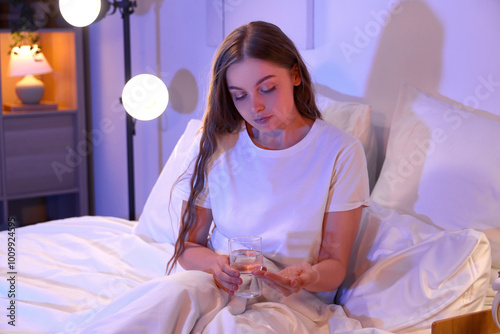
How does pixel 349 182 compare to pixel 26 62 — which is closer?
pixel 349 182

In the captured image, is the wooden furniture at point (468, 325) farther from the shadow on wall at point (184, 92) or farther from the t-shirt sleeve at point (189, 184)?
the shadow on wall at point (184, 92)

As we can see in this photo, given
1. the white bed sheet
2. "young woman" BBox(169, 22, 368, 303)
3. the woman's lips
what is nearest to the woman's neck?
"young woman" BBox(169, 22, 368, 303)

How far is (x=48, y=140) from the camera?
374cm

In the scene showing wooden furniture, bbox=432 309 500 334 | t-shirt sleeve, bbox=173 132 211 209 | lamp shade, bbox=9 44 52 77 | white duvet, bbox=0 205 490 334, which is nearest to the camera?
wooden furniture, bbox=432 309 500 334

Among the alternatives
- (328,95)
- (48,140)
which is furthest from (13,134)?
(328,95)

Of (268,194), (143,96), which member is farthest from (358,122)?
(143,96)

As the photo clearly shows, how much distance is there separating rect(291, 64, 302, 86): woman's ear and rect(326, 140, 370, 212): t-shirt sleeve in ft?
0.68

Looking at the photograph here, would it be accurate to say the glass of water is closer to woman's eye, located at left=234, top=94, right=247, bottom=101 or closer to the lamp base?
woman's eye, located at left=234, top=94, right=247, bottom=101

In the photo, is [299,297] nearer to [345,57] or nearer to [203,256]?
[203,256]

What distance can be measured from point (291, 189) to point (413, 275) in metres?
0.36

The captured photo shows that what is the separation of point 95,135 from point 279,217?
2616 mm

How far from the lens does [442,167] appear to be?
1.56m

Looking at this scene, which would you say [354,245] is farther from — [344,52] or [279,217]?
[344,52]

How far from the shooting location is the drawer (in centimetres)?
363
